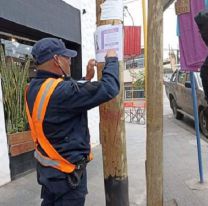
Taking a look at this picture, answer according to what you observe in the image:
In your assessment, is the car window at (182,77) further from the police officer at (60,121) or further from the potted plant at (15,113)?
the police officer at (60,121)

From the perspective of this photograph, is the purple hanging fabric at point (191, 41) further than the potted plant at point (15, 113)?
No

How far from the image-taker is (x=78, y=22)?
7.30m

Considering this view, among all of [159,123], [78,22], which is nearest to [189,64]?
[159,123]

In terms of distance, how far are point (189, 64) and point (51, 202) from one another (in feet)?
8.35

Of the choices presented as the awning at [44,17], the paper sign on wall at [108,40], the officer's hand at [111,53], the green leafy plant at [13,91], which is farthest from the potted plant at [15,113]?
the officer's hand at [111,53]

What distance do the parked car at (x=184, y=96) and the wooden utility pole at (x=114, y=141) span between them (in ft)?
20.0

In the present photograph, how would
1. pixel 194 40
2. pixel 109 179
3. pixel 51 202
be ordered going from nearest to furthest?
pixel 51 202
pixel 109 179
pixel 194 40

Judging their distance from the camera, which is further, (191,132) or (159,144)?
(191,132)

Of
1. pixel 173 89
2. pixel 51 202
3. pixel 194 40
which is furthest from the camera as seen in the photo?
pixel 173 89

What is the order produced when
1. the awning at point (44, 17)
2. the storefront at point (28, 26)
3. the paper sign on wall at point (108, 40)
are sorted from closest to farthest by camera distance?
the paper sign on wall at point (108, 40)
the awning at point (44, 17)
the storefront at point (28, 26)

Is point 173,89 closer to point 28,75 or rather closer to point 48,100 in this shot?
point 28,75

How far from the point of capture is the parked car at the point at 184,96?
9.17 metres

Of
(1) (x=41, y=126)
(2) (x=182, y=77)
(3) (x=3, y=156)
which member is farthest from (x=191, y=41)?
(2) (x=182, y=77)

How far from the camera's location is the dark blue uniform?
8.14ft
